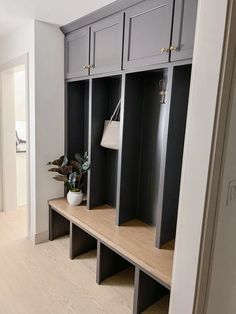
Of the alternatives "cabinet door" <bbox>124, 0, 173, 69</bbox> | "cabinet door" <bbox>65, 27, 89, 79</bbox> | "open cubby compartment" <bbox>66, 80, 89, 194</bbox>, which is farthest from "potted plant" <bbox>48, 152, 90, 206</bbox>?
"cabinet door" <bbox>124, 0, 173, 69</bbox>

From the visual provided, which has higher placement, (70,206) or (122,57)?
(122,57)

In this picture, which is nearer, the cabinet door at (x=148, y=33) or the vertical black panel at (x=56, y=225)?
the cabinet door at (x=148, y=33)

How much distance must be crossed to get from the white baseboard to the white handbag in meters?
1.21

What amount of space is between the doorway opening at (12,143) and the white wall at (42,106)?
35cm

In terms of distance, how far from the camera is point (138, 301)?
69.5 inches

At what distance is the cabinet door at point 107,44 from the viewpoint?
6.44 feet

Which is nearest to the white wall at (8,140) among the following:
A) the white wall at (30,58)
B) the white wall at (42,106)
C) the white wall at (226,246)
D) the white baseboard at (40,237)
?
the white wall at (30,58)

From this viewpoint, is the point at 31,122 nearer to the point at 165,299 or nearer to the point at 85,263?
the point at 85,263

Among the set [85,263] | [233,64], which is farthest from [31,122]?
[233,64]

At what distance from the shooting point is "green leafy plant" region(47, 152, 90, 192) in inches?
98.3

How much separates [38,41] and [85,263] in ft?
7.13

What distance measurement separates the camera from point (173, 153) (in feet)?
5.82

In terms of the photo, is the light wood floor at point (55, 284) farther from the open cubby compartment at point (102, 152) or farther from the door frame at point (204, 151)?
the door frame at point (204, 151)

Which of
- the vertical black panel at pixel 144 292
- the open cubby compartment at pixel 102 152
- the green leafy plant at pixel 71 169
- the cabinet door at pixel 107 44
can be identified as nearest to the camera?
the vertical black panel at pixel 144 292
